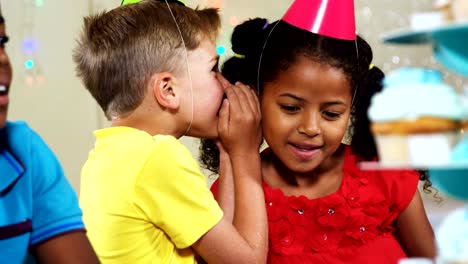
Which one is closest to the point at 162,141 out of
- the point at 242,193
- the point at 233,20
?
the point at 242,193

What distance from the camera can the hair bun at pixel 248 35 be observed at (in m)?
1.42

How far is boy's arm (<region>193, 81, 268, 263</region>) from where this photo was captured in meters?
1.16

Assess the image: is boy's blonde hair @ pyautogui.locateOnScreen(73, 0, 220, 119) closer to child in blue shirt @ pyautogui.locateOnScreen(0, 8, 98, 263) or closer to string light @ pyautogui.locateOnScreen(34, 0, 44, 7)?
child in blue shirt @ pyautogui.locateOnScreen(0, 8, 98, 263)

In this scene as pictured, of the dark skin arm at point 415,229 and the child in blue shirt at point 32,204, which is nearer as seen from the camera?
the child in blue shirt at point 32,204

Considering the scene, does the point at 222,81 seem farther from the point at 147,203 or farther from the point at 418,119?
the point at 418,119

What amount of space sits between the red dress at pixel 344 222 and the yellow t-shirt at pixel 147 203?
0.72ft

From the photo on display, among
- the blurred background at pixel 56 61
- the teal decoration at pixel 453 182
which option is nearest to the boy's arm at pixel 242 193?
the teal decoration at pixel 453 182

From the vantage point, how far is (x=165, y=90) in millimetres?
1275

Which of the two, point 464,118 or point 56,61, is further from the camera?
point 56,61

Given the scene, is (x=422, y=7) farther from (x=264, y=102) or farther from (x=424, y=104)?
(x=264, y=102)

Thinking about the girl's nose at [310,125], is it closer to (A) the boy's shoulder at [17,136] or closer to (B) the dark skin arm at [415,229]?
(B) the dark skin arm at [415,229]

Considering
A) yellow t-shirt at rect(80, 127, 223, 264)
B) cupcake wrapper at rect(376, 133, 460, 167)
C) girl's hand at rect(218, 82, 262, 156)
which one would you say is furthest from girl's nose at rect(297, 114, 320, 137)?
cupcake wrapper at rect(376, 133, 460, 167)

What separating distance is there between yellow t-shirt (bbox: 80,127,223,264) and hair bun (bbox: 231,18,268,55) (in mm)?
329

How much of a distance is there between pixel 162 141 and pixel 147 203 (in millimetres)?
101
